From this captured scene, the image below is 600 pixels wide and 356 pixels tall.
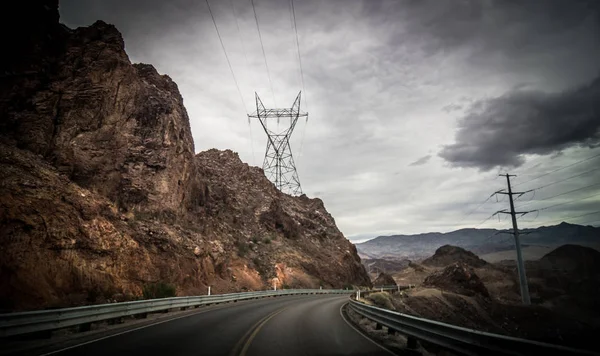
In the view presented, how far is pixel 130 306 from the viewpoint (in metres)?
13.8

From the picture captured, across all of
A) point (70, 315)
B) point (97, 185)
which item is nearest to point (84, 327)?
point (70, 315)

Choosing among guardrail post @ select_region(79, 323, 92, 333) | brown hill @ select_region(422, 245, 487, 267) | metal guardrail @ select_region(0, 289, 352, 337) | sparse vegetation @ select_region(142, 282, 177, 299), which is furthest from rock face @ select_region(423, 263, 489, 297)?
brown hill @ select_region(422, 245, 487, 267)

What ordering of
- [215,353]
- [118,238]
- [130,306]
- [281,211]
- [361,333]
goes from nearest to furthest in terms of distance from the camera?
1. [215,353]
2. [361,333]
3. [130,306]
4. [118,238]
5. [281,211]

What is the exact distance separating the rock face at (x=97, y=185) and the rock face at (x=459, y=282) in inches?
1174

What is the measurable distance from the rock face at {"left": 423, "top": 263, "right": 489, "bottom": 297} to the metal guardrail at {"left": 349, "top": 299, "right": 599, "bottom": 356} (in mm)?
57994

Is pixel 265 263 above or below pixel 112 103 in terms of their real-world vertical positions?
below

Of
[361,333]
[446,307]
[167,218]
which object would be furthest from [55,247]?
[446,307]

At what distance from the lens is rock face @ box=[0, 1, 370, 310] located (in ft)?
61.9

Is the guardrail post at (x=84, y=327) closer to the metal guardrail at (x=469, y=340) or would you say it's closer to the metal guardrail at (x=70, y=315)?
the metal guardrail at (x=70, y=315)

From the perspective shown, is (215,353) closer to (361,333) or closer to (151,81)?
(361,333)

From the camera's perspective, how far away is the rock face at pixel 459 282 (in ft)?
198

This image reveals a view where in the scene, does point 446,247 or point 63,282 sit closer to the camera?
point 63,282

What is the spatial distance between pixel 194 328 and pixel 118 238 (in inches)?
633

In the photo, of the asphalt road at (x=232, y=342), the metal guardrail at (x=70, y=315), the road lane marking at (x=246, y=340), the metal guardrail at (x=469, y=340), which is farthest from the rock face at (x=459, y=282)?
the metal guardrail at (x=469, y=340)
